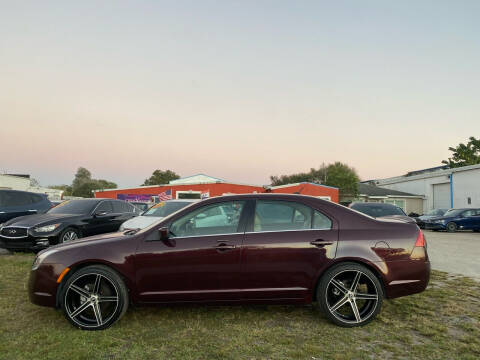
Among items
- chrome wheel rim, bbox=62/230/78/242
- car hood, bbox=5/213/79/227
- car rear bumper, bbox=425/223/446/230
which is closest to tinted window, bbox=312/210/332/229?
chrome wheel rim, bbox=62/230/78/242

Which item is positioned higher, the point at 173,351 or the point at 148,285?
the point at 148,285

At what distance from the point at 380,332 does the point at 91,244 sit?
332cm

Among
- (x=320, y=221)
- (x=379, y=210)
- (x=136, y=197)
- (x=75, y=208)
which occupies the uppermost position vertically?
(x=136, y=197)

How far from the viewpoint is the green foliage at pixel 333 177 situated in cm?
5499

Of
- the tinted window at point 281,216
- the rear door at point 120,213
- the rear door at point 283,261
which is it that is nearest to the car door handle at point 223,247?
the rear door at point 283,261

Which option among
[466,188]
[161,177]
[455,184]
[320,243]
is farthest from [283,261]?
[161,177]

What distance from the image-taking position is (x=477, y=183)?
29422 mm

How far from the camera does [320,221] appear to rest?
13.5ft

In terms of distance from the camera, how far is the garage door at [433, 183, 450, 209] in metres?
34.6

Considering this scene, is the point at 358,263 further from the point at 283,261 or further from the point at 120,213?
the point at 120,213

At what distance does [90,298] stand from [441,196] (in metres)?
39.1

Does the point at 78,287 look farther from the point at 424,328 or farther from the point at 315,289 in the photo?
the point at 424,328

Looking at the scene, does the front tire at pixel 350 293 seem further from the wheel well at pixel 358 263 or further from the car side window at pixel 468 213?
the car side window at pixel 468 213

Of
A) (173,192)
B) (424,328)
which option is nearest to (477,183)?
(173,192)
